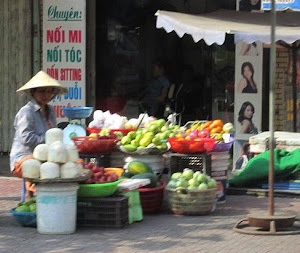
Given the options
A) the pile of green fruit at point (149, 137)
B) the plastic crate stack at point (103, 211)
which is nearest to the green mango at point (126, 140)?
the pile of green fruit at point (149, 137)

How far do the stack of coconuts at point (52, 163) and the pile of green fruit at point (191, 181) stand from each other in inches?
54.1

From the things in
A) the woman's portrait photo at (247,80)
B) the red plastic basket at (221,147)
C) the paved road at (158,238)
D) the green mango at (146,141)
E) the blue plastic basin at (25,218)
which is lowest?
the paved road at (158,238)

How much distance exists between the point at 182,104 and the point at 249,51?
80.1 inches

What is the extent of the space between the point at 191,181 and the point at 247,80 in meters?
4.09

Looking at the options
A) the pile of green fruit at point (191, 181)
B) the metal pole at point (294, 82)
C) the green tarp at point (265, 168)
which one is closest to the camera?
the pile of green fruit at point (191, 181)

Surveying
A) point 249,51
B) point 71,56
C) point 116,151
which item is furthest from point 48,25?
point 116,151

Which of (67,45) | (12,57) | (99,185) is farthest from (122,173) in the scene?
(12,57)

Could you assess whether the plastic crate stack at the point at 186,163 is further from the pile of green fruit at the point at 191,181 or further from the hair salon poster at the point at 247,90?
the hair salon poster at the point at 247,90

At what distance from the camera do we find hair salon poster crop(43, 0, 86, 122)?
45.0ft

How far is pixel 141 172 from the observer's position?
30.8 feet

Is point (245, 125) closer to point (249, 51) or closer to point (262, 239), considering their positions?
point (249, 51)

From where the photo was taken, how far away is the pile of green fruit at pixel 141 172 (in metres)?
9.20

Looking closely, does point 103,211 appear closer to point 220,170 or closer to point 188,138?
point 188,138

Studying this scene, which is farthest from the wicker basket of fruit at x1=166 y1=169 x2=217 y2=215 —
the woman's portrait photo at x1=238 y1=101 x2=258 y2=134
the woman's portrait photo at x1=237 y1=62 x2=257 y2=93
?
the woman's portrait photo at x1=237 y1=62 x2=257 y2=93
